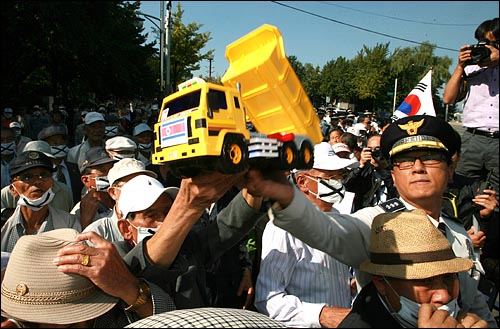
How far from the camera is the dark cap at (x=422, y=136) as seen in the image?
2.34 meters

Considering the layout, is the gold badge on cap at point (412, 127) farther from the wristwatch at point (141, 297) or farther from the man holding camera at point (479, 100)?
the wristwatch at point (141, 297)

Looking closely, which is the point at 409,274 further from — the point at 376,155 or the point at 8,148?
the point at 8,148

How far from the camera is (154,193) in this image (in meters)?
2.60

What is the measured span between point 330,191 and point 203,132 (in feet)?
6.72

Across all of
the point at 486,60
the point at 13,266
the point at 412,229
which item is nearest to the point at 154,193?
the point at 13,266

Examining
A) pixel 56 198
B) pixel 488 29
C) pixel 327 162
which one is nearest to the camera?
pixel 488 29

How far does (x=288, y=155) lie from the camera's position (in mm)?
1553

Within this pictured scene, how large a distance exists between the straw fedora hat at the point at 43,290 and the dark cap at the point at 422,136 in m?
1.76

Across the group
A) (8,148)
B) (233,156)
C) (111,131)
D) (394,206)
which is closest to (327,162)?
(394,206)

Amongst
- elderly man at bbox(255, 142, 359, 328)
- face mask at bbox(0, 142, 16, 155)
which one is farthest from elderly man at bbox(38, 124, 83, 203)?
elderly man at bbox(255, 142, 359, 328)

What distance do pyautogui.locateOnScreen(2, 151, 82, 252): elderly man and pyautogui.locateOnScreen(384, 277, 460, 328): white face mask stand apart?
2.90 meters

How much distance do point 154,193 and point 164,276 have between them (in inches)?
28.4

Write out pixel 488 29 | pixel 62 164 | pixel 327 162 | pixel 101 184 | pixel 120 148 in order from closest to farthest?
pixel 488 29 → pixel 327 162 → pixel 101 184 → pixel 120 148 → pixel 62 164

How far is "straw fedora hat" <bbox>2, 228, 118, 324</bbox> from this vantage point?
1675mm
